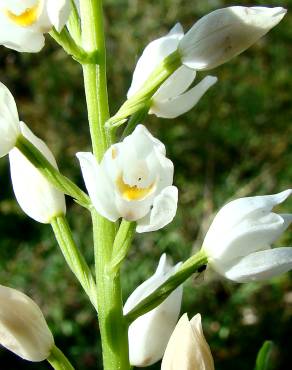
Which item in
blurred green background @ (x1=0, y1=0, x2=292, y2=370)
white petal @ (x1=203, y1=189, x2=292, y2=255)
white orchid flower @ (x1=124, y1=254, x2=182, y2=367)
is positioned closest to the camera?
white petal @ (x1=203, y1=189, x2=292, y2=255)

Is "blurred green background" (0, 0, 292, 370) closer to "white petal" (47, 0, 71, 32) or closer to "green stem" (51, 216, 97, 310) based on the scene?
"green stem" (51, 216, 97, 310)

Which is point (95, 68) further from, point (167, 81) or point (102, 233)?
point (102, 233)

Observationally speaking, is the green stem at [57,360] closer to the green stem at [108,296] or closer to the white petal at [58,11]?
the green stem at [108,296]

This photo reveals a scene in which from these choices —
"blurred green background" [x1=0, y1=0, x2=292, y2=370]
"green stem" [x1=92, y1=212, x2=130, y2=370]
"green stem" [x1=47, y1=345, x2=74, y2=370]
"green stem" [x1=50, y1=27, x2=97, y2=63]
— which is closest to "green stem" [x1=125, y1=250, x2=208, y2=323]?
"green stem" [x1=92, y1=212, x2=130, y2=370]

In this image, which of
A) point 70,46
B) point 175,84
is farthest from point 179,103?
point 70,46

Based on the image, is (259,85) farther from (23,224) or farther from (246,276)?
(246,276)

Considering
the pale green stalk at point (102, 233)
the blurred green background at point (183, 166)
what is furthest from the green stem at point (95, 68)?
the blurred green background at point (183, 166)
